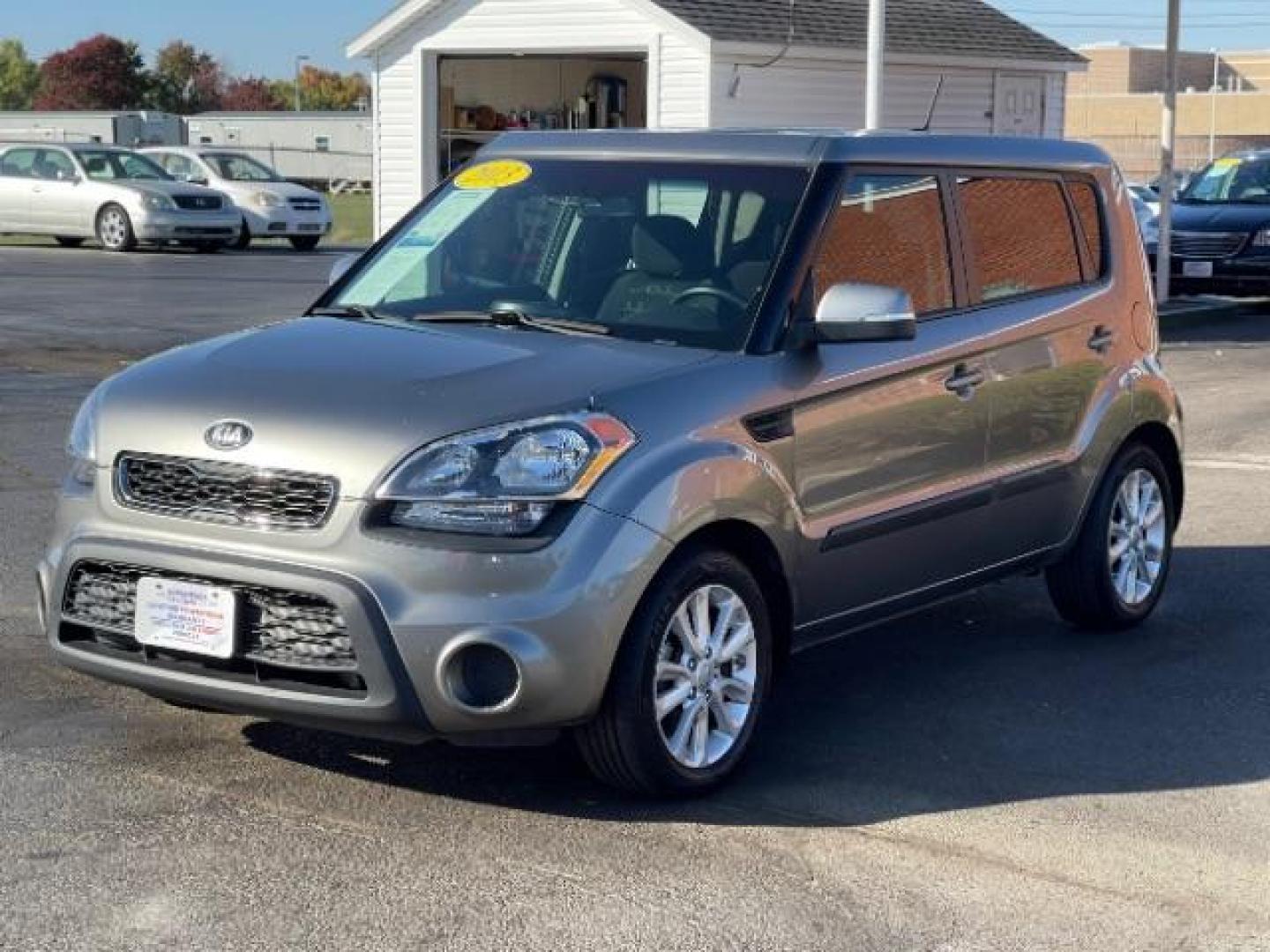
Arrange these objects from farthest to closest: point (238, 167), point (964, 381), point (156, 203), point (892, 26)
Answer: point (238, 167) → point (156, 203) → point (892, 26) → point (964, 381)

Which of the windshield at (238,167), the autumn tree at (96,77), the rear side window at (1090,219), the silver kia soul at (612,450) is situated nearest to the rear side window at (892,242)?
the silver kia soul at (612,450)

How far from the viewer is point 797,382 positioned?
5.71 meters

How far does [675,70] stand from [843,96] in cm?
245

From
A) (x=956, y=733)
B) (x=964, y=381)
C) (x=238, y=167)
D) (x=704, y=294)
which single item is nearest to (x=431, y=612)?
(x=704, y=294)

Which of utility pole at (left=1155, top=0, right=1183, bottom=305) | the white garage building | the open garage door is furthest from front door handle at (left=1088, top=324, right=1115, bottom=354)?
the open garage door

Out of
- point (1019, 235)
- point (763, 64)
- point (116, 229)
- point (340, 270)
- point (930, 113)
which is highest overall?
point (763, 64)

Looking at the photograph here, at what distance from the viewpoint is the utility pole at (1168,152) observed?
2009 cm

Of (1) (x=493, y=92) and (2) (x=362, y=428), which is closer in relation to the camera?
(2) (x=362, y=428)

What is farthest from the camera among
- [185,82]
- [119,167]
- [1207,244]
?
[185,82]

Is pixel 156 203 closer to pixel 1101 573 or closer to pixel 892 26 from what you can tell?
pixel 892 26

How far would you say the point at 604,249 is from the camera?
242 inches

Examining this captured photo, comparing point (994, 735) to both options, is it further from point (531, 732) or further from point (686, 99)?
point (686, 99)

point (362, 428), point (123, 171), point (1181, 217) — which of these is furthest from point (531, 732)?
point (123, 171)

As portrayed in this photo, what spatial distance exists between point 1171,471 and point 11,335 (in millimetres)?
11416
